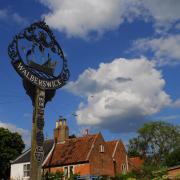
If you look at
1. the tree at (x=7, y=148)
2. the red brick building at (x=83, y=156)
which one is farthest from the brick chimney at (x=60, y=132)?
the tree at (x=7, y=148)

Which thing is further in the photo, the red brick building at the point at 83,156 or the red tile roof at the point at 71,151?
the red tile roof at the point at 71,151

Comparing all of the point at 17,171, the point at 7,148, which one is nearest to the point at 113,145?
the point at 17,171

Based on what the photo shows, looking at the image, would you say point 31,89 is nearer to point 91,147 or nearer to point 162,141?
point 91,147

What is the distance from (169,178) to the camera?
41.4 meters

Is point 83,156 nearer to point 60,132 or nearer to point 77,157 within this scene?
point 77,157

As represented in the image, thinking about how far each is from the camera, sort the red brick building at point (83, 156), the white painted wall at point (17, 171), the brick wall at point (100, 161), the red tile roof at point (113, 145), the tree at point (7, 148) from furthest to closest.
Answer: the tree at point (7, 148)
the red tile roof at point (113, 145)
the white painted wall at point (17, 171)
the brick wall at point (100, 161)
the red brick building at point (83, 156)

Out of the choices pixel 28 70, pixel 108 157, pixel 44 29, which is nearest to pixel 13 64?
pixel 28 70

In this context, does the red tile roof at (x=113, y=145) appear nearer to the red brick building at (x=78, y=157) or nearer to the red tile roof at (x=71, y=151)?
the red brick building at (x=78, y=157)

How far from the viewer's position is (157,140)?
9475cm

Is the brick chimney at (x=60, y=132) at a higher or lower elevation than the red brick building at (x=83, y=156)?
higher

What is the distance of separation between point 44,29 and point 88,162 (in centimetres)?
2517

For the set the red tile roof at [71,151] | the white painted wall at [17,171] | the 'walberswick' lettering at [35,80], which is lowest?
the white painted wall at [17,171]

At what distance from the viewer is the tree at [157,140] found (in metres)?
92.8

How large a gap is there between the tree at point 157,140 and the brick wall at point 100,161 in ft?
112
